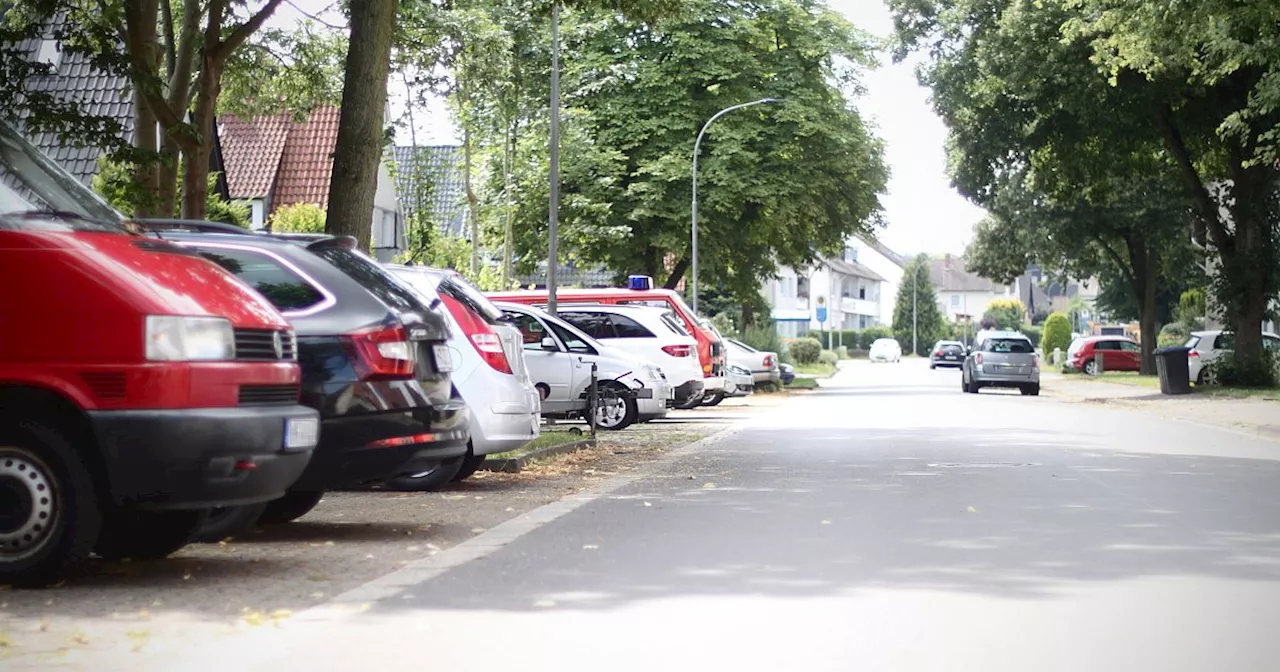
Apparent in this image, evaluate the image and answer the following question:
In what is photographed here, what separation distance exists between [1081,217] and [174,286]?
5396cm

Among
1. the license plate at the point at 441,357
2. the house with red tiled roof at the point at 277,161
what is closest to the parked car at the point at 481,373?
the license plate at the point at 441,357

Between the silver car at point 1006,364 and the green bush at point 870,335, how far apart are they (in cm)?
9453

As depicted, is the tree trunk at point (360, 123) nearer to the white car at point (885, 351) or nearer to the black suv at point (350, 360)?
the black suv at point (350, 360)

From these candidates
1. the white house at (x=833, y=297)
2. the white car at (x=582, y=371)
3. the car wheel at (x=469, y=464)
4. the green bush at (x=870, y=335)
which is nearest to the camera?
the car wheel at (x=469, y=464)

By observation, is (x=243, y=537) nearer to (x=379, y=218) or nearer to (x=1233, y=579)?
(x=1233, y=579)

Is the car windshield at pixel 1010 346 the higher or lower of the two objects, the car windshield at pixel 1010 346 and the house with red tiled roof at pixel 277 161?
the lower

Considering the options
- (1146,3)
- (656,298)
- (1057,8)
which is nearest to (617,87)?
(1057,8)

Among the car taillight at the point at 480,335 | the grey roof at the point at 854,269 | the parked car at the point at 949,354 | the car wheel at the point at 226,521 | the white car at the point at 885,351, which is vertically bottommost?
the car wheel at the point at 226,521

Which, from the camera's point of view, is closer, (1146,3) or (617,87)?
(1146,3)

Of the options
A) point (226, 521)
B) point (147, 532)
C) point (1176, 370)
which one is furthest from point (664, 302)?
point (147, 532)

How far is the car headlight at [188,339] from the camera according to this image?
859cm

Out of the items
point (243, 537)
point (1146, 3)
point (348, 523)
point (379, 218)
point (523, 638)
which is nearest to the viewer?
point (523, 638)

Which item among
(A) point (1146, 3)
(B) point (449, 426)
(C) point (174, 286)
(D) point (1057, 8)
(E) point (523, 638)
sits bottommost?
(E) point (523, 638)

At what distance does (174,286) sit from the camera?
881cm
